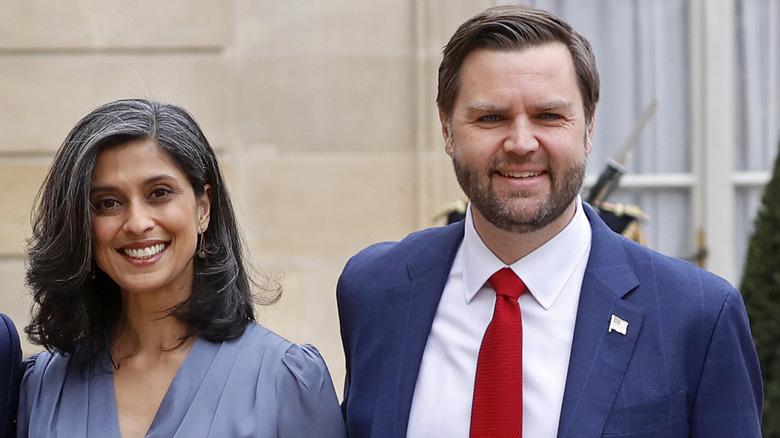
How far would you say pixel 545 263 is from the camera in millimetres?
2598

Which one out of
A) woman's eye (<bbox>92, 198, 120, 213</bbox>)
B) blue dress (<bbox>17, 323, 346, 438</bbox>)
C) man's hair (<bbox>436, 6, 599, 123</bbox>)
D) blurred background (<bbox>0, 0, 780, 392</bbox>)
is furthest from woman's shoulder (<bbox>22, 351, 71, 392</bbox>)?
blurred background (<bbox>0, 0, 780, 392</bbox>)

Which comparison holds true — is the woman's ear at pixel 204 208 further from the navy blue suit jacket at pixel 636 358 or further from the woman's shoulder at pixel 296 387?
the navy blue suit jacket at pixel 636 358

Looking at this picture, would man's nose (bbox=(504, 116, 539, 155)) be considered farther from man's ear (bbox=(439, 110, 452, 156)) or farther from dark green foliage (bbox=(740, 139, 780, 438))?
dark green foliage (bbox=(740, 139, 780, 438))

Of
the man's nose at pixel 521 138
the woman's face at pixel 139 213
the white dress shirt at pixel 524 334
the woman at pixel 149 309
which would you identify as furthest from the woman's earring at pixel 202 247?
the man's nose at pixel 521 138

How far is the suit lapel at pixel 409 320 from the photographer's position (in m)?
2.61

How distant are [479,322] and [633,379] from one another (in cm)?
41

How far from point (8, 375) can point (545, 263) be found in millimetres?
1411

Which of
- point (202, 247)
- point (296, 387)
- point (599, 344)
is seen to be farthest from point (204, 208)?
point (599, 344)

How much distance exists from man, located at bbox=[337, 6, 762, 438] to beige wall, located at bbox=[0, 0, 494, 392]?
282cm

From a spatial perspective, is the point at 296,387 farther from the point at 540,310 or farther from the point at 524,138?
the point at 524,138

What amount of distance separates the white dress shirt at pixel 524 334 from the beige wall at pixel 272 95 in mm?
2860

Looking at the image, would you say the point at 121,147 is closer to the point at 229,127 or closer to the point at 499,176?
the point at 499,176

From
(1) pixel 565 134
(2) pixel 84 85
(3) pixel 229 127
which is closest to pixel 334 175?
(3) pixel 229 127

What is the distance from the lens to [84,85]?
220 inches
